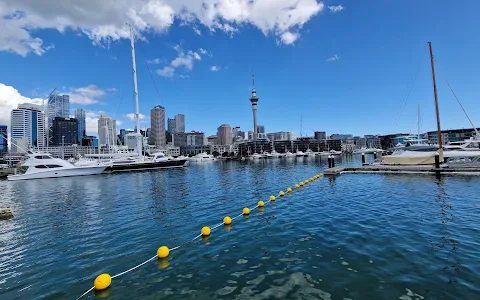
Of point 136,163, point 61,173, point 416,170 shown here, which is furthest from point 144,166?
point 416,170

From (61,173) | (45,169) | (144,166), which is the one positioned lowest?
(61,173)

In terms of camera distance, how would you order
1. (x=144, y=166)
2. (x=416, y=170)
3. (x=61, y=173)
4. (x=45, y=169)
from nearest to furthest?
(x=416, y=170), (x=45, y=169), (x=61, y=173), (x=144, y=166)

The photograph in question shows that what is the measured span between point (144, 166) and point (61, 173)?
2153 centimetres

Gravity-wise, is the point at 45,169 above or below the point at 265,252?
above

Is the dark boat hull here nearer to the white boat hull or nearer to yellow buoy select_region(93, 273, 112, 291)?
the white boat hull

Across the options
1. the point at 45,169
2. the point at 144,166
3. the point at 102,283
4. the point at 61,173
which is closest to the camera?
the point at 102,283

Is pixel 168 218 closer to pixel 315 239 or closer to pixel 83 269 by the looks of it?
pixel 83 269

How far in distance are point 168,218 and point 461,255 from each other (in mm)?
14575

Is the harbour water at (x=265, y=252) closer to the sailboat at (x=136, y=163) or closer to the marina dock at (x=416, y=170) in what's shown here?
the marina dock at (x=416, y=170)

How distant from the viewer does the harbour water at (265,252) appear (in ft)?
22.8

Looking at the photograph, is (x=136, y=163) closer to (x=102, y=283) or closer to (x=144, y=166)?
(x=144, y=166)

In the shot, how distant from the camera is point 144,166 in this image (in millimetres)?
76625

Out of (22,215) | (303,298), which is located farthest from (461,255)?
(22,215)

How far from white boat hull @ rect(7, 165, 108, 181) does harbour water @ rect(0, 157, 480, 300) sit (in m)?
53.6
